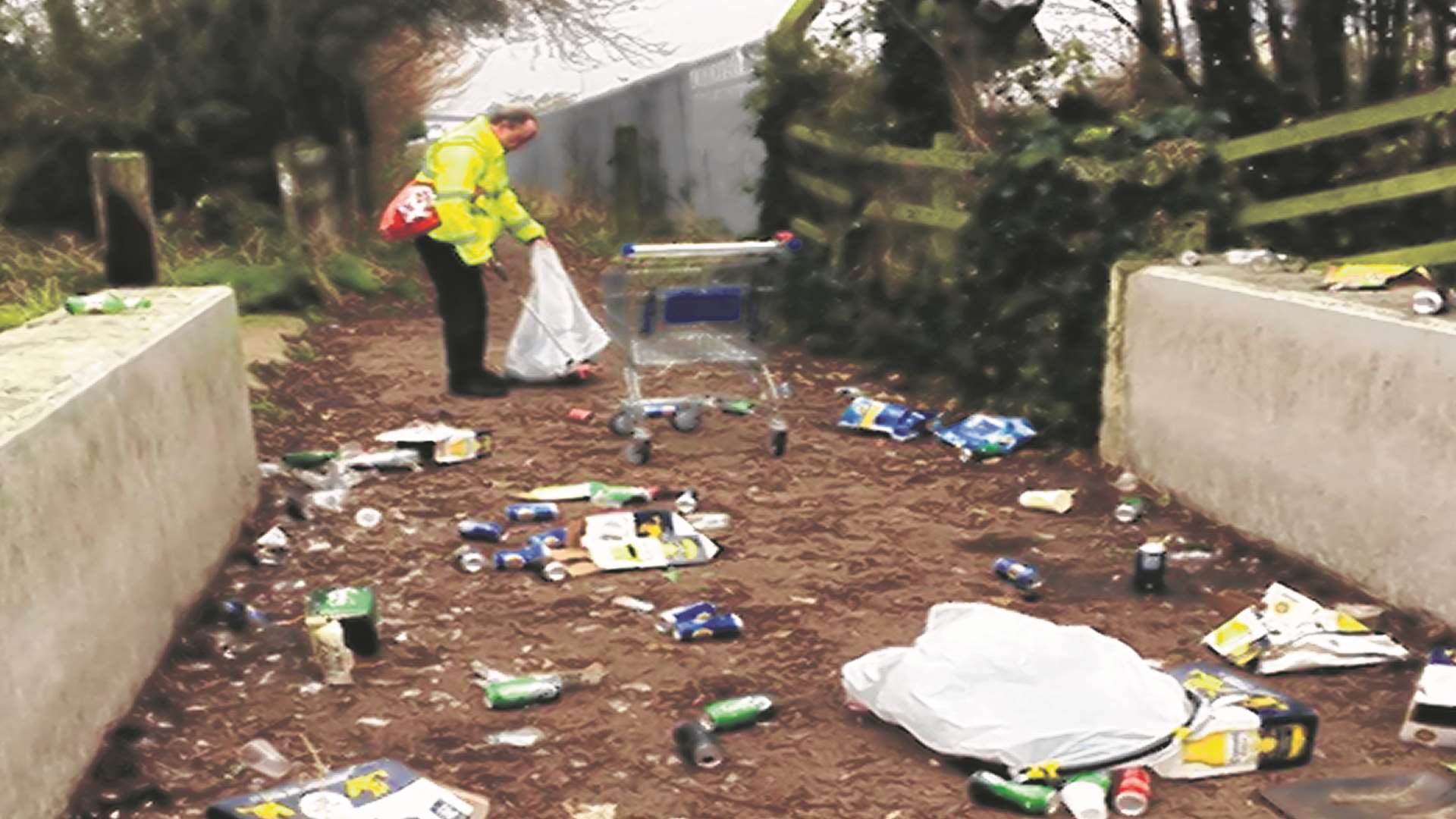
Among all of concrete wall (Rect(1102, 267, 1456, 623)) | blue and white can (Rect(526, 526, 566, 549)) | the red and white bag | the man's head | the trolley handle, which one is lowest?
blue and white can (Rect(526, 526, 566, 549))

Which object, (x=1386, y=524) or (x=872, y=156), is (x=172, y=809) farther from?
(x=872, y=156)

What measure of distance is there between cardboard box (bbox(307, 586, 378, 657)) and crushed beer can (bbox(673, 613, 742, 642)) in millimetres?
975

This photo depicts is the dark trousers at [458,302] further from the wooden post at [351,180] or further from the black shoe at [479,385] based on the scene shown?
the wooden post at [351,180]

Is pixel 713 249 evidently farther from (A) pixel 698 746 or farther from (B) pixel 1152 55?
(B) pixel 1152 55

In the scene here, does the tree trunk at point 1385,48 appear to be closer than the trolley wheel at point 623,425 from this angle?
Yes

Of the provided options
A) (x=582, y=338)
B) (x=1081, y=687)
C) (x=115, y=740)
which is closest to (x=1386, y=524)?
(x=1081, y=687)

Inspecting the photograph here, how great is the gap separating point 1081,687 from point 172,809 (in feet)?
7.70

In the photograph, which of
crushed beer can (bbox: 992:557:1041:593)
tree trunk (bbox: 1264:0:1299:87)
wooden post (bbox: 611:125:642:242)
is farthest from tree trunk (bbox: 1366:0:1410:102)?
wooden post (bbox: 611:125:642:242)

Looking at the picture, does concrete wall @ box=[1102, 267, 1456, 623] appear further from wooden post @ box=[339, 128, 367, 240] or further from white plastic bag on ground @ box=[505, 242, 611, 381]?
wooden post @ box=[339, 128, 367, 240]

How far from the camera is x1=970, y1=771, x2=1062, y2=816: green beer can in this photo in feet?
10.4

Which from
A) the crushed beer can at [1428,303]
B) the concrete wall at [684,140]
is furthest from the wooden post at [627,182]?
the crushed beer can at [1428,303]

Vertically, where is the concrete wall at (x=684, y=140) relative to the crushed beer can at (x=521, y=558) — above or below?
above

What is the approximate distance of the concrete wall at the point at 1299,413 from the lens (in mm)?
4121

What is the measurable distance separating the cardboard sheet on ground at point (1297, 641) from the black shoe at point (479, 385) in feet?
15.8
